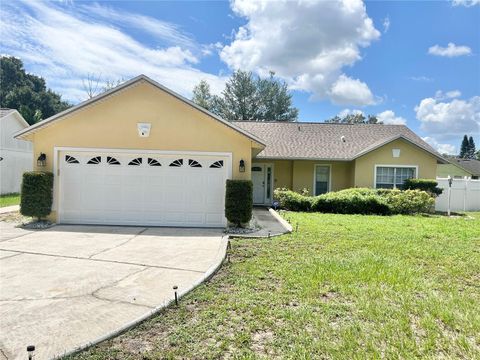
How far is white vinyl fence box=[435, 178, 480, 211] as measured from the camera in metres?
18.4

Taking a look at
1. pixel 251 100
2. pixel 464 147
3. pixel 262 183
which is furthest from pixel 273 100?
pixel 464 147

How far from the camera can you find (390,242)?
8.91m

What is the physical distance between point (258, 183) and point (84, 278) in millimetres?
14307

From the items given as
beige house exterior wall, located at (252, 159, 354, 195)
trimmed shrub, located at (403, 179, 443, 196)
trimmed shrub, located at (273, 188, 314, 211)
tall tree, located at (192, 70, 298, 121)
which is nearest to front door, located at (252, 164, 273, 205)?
beige house exterior wall, located at (252, 159, 354, 195)

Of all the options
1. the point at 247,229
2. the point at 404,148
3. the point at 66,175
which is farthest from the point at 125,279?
the point at 404,148

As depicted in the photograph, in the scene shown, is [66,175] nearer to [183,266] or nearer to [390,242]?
[183,266]

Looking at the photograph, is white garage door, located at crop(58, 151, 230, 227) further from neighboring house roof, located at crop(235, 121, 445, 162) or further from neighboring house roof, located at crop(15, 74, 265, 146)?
neighboring house roof, located at crop(235, 121, 445, 162)

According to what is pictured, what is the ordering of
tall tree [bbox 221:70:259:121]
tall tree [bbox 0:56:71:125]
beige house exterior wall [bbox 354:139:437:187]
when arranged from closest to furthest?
beige house exterior wall [bbox 354:139:437:187], tall tree [bbox 221:70:259:121], tall tree [bbox 0:56:71:125]

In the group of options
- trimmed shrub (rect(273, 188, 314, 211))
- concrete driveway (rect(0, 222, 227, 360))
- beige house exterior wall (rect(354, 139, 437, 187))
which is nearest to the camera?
concrete driveway (rect(0, 222, 227, 360))

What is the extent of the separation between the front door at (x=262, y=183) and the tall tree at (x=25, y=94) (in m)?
32.6

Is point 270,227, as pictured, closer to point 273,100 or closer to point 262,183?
point 262,183

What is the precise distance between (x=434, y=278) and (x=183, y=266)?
4.64 m

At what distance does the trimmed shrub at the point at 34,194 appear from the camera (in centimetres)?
1034

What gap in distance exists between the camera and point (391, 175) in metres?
18.2
